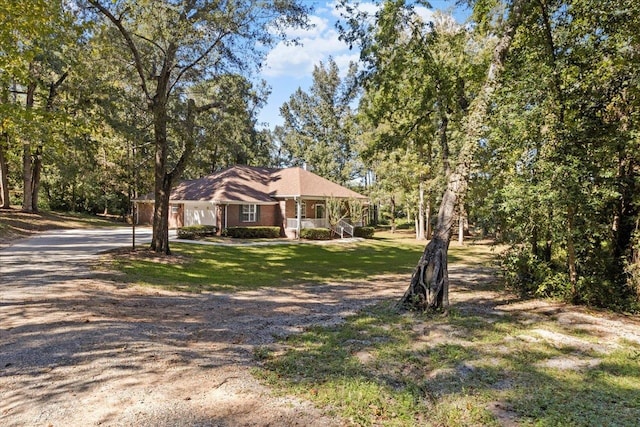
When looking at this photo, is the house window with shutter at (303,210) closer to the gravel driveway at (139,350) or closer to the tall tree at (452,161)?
the gravel driveway at (139,350)

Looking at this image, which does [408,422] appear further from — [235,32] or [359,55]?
[235,32]

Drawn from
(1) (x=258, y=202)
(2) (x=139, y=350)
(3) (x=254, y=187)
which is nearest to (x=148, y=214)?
(3) (x=254, y=187)

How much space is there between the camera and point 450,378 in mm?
4402

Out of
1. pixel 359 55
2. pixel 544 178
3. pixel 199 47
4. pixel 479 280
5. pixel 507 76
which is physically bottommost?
pixel 479 280

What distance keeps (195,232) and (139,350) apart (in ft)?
64.8

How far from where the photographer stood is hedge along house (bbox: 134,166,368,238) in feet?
84.4

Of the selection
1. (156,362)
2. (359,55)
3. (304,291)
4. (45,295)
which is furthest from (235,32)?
(156,362)

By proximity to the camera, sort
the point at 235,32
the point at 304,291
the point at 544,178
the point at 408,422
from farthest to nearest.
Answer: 1. the point at 235,32
2. the point at 304,291
3. the point at 544,178
4. the point at 408,422

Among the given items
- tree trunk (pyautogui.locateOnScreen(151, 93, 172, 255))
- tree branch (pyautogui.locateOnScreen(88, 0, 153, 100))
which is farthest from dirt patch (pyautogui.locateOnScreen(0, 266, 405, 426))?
tree branch (pyautogui.locateOnScreen(88, 0, 153, 100))

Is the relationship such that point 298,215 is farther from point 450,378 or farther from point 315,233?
point 450,378

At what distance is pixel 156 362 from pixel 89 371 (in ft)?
2.18

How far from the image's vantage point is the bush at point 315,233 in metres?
25.5

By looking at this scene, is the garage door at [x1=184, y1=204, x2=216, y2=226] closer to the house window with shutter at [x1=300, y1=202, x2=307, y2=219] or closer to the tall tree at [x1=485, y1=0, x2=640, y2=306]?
the house window with shutter at [x1=300, y1=202, x2=307, y2=219]

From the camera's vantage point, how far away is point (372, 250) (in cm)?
2194
